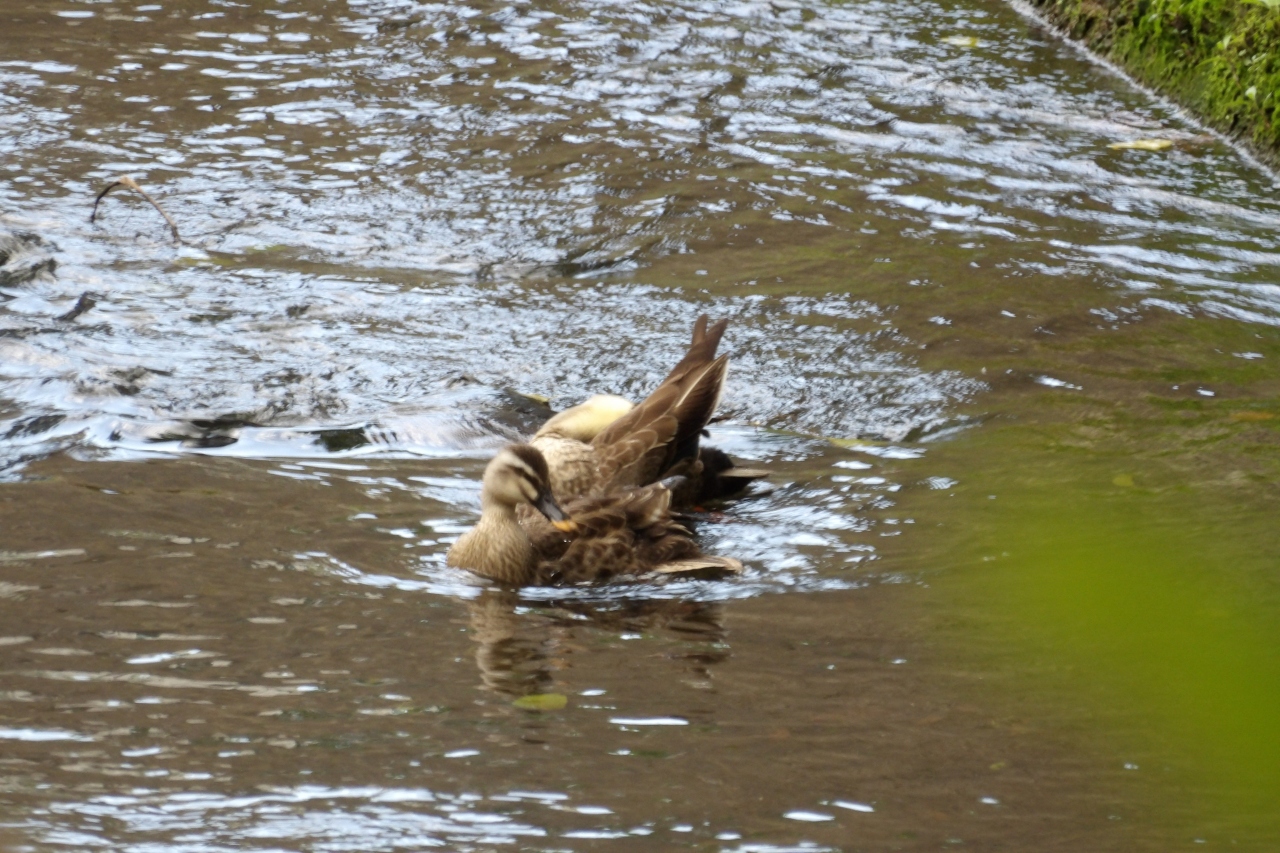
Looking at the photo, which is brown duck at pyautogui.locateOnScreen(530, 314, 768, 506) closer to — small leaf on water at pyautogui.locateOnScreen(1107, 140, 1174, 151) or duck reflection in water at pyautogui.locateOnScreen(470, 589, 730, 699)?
duck reflection in water at pyautogui.locateOnScreen(470, 589, 730, 699)

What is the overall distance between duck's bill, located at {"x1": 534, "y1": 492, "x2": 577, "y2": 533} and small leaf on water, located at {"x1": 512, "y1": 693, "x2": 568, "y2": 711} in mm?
1488

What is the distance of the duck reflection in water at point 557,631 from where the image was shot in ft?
17.7

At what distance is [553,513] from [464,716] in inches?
70.2

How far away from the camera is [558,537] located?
6.70 meters

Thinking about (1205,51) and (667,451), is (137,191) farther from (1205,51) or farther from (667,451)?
(1205,51)

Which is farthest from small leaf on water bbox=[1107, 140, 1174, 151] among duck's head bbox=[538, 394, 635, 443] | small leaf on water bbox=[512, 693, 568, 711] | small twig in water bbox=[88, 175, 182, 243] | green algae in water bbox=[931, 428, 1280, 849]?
small leaf on water bbox=[512, 693, 568, 711]

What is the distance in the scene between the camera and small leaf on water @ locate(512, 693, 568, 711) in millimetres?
5074

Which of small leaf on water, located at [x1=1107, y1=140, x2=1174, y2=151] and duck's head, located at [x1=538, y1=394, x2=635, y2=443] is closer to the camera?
duck's head, located at [x1=538, y1=394, x2=635, y2=443]

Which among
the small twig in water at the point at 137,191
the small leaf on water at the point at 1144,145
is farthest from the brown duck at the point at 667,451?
the small leaf on water at the point at 1144,145

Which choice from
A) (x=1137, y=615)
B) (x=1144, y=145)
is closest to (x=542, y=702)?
(x=1137, y=615)

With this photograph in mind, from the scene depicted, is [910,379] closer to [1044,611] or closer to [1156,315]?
[1156,315]

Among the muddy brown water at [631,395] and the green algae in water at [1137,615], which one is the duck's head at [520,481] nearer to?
the muddy brown water at [631,395]

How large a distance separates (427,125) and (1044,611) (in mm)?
8536

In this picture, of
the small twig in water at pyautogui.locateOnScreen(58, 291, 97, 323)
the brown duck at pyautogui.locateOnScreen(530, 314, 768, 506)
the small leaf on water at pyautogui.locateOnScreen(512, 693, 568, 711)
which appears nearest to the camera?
the small leaf on water at pyautogui.locateOnScreen(512, 693, 568, 711)
